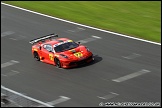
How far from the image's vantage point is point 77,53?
26438 mm

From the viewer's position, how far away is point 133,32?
3225 centimetres

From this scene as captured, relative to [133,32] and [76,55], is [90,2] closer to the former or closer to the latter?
[133,32]

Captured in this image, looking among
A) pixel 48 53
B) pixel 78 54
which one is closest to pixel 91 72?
pixel 78 54

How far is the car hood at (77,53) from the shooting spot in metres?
26.2

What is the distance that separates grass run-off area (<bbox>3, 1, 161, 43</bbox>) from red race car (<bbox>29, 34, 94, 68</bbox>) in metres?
5.64

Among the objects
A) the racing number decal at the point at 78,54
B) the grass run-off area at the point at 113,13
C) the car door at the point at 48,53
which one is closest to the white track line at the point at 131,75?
the racing number decal at the point at 78,54

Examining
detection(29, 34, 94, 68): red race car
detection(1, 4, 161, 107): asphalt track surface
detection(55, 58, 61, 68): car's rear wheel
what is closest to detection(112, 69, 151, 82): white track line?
detection(1, 4, 161, 107): asphalt track surface

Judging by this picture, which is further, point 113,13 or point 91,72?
point 113,13

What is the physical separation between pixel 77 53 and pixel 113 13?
1161 cm

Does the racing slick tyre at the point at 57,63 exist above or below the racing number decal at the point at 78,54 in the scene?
below

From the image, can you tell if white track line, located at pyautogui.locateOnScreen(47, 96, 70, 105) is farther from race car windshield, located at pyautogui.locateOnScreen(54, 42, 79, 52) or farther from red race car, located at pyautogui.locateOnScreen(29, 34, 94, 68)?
race car windshield, located at pyautogui.locateOnScreen(54, 42, 79, 52)

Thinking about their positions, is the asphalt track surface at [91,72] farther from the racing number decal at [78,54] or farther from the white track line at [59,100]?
the racing number decal at [78,54]

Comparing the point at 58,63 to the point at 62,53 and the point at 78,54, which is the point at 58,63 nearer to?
the point at 62,53

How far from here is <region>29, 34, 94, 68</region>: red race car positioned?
26266 millimetres
